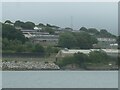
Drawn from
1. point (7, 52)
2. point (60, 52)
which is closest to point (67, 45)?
point (60, 52)

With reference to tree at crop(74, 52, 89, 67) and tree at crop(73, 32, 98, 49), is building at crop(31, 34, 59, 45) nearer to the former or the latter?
tree at crop(73, 32, 98, 49)

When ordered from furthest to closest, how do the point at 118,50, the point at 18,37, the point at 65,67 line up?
the point at 18,37, the point at 65,67, the point at 118,50

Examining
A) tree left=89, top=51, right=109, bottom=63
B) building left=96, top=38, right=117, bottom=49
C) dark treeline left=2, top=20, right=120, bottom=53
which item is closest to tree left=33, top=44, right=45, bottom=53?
dark treeline left=2, top=20, right=120, bottom=53

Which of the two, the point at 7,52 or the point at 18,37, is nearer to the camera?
the point at 7,52

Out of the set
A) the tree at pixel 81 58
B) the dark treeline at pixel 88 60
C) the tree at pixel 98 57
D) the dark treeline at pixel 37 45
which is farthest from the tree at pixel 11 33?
the tree at pixel 98 57

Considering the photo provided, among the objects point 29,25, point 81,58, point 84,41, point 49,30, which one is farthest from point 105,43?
point 29,25

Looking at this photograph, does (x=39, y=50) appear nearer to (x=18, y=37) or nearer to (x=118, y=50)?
(x=18, y=37)

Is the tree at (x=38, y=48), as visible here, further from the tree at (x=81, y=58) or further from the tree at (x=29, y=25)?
the tree at (x=29, y=25)

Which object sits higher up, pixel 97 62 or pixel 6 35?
pixel 6 35
